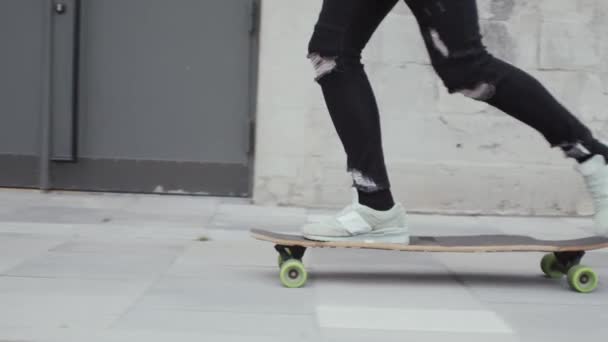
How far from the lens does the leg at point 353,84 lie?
3.55 m

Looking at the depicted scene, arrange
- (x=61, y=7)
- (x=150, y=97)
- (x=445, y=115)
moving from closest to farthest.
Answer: (x=445, y=115) → (x=61, y=7) → (x=150, y=97)

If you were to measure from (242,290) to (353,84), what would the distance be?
941 millimetres

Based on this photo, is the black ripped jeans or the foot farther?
the foot

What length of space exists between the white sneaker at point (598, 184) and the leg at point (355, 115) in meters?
0.75

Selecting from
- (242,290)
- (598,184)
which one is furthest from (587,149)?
(242,290)

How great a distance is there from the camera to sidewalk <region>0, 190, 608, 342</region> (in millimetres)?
2998

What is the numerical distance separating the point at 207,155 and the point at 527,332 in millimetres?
3645

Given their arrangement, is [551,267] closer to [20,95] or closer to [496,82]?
[496,82]

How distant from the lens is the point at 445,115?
6.04 metres

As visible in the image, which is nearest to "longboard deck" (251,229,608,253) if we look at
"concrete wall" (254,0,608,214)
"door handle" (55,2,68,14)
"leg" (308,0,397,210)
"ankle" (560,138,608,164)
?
"leg" (308,0,397,210)

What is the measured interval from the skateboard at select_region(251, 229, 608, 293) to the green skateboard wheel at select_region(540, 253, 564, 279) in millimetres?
81

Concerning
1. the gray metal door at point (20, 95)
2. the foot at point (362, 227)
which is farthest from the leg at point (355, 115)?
the gray metal door at point (20, 95)

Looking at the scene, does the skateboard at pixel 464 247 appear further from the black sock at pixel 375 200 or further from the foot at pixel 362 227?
the black sock at pixel 375 200

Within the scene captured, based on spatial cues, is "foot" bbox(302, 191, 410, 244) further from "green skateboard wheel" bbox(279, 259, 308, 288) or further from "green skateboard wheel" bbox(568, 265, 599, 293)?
"green skateboard wheel" bbox(568, 265, 599, 293)
